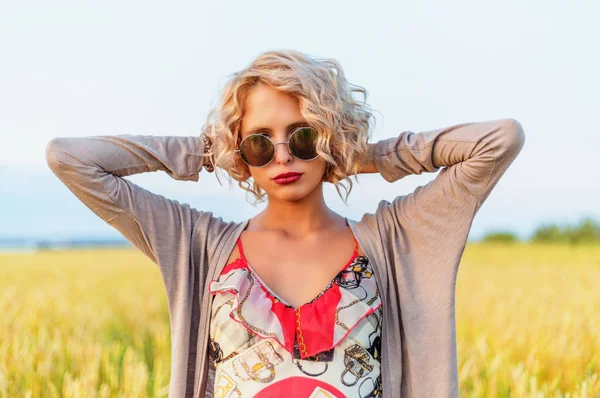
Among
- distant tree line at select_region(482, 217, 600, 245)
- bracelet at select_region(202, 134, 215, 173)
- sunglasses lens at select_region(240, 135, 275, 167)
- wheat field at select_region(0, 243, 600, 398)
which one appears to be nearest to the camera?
sunglasses lens at select_region(240, 135, 275, 167)

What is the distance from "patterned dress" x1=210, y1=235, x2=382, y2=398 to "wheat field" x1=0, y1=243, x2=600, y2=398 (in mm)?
689

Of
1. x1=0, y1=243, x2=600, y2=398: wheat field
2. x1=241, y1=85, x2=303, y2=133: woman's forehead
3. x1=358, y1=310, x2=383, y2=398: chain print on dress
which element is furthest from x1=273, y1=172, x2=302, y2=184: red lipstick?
x1=0, y1=243, x2=600, y2=398: wheat field

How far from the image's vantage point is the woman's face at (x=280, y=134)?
2.10 metres

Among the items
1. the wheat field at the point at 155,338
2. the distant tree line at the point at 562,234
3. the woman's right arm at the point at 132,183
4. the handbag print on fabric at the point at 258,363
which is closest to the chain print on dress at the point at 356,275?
the handbag print on fabric at the point at 258,363

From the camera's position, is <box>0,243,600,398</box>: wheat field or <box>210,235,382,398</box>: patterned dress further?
<box>0,243,600,398</box>: wheat field

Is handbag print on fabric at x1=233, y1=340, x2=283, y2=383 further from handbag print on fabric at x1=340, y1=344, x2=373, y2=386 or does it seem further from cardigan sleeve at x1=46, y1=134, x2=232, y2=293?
cardigan sleeve at x1=46, y1=134, x2=232, y2=293

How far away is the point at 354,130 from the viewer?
2.23 metres

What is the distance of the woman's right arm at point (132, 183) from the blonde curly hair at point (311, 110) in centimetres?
12

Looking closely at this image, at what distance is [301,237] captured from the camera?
225 centimetres

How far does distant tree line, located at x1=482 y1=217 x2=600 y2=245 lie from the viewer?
1772cm

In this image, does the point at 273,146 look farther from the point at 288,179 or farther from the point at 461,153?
the point at 461,153

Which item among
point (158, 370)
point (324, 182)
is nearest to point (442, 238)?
point (324, 182)

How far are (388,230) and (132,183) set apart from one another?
88 centimetres

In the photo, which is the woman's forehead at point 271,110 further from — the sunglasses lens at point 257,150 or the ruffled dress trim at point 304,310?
the ruffled dress trim at point 304,310
